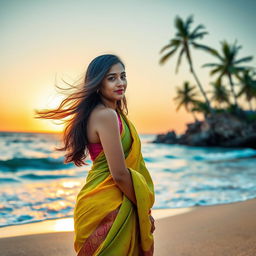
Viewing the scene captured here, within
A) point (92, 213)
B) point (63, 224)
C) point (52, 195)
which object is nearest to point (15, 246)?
point (63, 224)

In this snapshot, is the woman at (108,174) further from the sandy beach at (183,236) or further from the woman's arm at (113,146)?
the sandy beach at (183,236)

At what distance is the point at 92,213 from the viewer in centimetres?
194

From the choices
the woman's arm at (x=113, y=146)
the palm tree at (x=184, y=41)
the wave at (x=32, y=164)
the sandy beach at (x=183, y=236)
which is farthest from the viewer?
the palm tree at (x=184, y=41)

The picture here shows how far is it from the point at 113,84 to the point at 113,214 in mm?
771

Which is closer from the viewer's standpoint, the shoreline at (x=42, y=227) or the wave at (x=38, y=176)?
the shoreline at (x=42, y=227)

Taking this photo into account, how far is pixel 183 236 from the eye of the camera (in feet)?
13.1

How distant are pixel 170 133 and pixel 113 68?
51112 mm

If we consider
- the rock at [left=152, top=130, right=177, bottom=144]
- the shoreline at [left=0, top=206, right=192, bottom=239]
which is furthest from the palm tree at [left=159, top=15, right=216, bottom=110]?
the shoreline at [left=0, top=206, right=192, bottom=239]

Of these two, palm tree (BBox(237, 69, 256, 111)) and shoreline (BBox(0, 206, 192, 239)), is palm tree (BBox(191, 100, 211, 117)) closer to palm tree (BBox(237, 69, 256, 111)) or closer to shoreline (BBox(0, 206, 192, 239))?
palm tree (BBox(237, 69, 256, 111))

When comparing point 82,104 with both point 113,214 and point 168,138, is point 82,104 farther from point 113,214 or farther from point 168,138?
point 168,138

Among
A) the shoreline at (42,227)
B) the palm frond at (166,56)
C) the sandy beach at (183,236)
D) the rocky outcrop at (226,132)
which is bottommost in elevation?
the rocky outcrop at (226,132)

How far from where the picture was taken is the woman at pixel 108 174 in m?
1.89

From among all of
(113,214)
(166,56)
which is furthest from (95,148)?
(166,56)

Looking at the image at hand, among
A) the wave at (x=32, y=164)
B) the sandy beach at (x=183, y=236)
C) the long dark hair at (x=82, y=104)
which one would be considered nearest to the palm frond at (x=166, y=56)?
the wave at (x=32, y=164)
